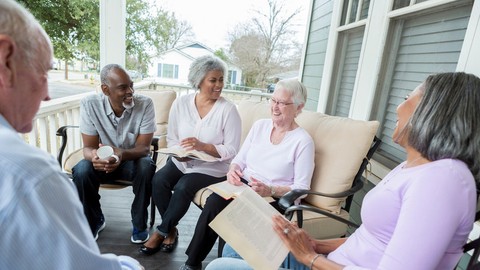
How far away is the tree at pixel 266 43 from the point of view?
4.00 meters

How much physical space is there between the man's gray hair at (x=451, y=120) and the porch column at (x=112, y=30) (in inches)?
125

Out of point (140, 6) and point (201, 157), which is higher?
point (140, 6)

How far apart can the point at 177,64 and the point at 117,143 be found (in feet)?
8.67

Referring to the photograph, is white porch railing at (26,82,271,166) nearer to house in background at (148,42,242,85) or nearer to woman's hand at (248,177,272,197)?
house in background at (148,42,242,85)

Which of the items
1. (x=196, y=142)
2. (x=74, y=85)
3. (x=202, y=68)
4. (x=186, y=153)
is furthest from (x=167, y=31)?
(x=186, y=153)

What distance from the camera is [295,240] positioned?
3.43 feet

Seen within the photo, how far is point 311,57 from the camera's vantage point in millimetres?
3680

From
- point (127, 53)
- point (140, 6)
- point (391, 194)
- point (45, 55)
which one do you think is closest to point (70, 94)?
point (127, 53)

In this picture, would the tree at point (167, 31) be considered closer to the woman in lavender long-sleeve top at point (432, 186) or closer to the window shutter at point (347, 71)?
the window shutter at point (347, 71)

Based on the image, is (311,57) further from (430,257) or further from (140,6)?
(430,257)

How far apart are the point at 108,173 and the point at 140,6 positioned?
257 centimetres

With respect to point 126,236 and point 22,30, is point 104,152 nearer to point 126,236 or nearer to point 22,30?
point 126,236

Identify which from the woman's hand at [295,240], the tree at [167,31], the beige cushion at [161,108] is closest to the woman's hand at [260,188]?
the woman's hand at [295,240]

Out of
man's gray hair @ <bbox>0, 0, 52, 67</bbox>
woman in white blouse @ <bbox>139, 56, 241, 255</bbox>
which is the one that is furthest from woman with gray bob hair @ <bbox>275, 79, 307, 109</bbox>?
man's gray hair @ <bbox>0, 0, 52, 67</bbox>
